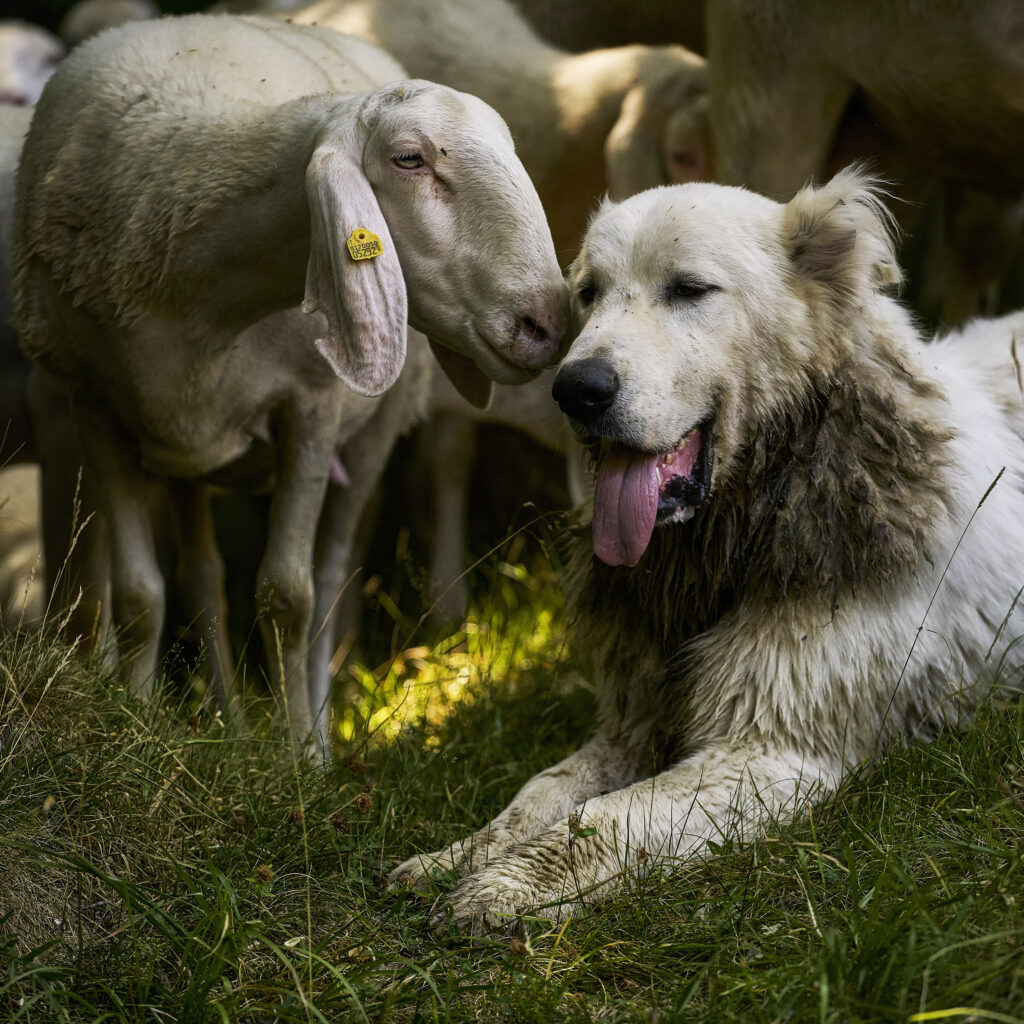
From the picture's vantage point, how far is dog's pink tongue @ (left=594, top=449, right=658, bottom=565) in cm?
314

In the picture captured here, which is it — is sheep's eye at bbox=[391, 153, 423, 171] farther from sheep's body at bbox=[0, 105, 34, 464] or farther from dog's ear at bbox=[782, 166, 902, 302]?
sheep's body at bbox=[0, 105, 34, 464]

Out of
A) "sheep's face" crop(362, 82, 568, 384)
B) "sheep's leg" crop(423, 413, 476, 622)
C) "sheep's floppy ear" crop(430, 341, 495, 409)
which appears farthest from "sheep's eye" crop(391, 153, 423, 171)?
"sheep's leg" crop(423, 413, 476, 622)

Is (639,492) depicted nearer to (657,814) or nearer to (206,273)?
(657,814)

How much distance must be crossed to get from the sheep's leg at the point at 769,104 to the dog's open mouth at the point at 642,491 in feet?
6.41

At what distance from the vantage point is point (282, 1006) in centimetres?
237

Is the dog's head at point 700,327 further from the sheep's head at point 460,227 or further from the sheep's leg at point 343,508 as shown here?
the sheep's leg at point 343,508

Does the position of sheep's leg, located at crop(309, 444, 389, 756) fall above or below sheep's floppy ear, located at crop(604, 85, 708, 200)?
below

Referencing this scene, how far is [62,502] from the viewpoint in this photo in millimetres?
4500

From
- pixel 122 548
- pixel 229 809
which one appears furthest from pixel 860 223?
pixel 122 548

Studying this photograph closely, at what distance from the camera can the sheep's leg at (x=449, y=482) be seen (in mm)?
6520

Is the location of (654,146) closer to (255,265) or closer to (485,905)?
(255,265)

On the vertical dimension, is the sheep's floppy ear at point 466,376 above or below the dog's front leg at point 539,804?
above

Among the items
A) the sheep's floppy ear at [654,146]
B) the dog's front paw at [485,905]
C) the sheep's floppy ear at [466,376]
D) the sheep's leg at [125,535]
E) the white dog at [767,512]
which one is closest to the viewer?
the dog's front paw at [485,905]

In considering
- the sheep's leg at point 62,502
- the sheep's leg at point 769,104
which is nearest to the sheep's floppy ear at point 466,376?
the sheep's leg at point 62,502
